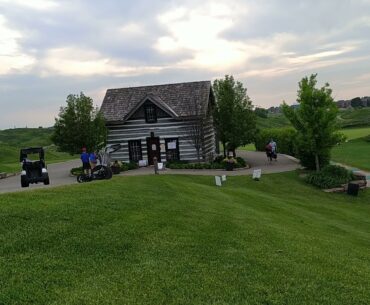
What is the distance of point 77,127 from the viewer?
3172 cm

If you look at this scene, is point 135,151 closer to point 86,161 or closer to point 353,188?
point 86,161

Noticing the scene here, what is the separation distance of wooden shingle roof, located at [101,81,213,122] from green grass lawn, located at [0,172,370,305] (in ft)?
68.9

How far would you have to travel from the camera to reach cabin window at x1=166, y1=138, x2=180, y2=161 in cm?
3525

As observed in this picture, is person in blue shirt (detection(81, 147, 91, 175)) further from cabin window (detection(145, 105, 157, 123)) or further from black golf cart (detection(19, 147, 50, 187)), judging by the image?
cabin window (detection(145, 105, 157, 123))

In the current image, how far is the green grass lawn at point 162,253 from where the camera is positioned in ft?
21.8

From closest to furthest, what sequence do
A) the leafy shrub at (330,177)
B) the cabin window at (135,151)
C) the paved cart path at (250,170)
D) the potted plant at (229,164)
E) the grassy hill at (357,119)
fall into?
the leafy shrub at (330,177) < the paved cart path at (250,170) < the potted plant at (229,164) < the cabin window at (135,151) < the grassy hill at (357,119)

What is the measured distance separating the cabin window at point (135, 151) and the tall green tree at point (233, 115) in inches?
251

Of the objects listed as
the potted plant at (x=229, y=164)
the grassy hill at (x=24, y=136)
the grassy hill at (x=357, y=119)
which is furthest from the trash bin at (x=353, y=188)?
the grassy hill at (x=24, y=136)

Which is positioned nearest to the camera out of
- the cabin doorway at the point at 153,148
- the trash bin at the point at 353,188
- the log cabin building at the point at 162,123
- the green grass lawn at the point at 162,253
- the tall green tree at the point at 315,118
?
the green grass lawn at the point at 162,253

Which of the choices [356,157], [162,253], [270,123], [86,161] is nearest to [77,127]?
[86,161]

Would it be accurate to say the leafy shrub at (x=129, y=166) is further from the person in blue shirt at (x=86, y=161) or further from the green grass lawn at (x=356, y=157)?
the green grass lawn at (x=356, y=157)

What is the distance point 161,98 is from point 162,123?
2.22 meters

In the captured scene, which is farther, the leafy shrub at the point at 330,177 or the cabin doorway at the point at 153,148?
the cabin doorway at the point at 153,148

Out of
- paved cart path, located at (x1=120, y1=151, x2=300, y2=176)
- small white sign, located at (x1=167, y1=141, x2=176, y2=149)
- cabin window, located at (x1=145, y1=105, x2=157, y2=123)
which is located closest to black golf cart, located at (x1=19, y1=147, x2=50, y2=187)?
paved cart path, located at (x1=120, y1=151, x2=300, y2=176)
